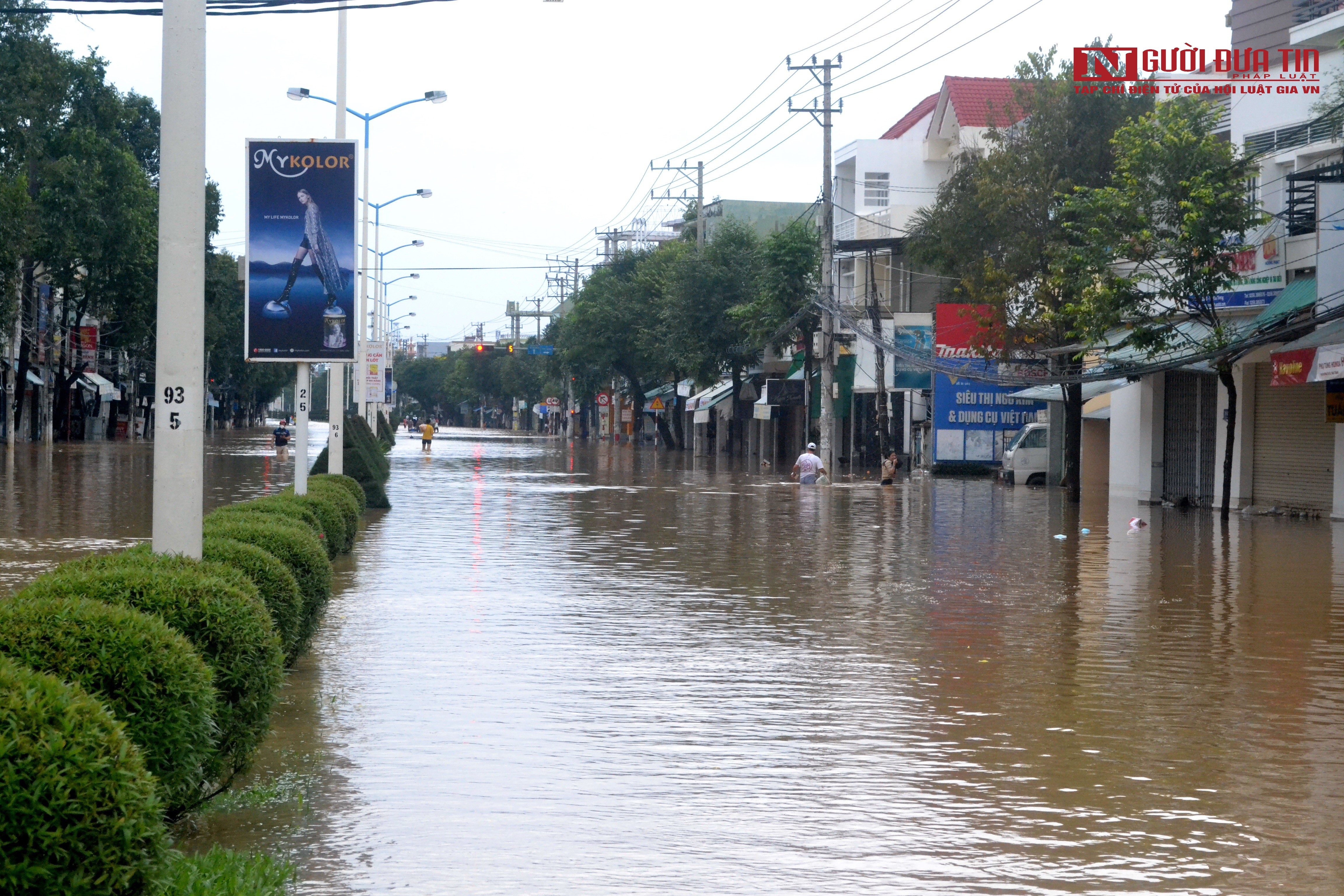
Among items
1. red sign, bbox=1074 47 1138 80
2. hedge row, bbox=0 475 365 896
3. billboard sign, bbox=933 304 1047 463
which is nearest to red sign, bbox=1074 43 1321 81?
red sign, bbox=1074 47 1138 80

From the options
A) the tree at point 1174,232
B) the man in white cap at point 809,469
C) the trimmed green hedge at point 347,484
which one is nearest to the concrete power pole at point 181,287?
the trimmed green hedge at point 347,484

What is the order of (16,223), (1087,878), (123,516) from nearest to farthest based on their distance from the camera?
(1087,878) → (123,516) → (16,223)

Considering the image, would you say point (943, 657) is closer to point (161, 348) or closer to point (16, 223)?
point (161, 348)

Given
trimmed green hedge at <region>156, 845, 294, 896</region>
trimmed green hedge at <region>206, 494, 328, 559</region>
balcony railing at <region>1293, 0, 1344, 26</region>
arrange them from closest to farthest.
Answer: trimmed green hedge at <region>156, 845, 294, 896</region>, trimmed green hedge at <region>206, 494, 328, 559</region>, balcony railing at <region>1293, 0, 1344, 26</region>

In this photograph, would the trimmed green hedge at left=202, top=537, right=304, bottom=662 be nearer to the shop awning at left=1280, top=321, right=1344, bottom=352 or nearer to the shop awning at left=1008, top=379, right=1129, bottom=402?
the shop awning at left=1280, top=321, right=1344, bottom=352

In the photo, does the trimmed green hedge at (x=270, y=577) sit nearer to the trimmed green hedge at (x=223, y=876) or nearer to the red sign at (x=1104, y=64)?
the trimmed green hedge at (x=223, y=876)

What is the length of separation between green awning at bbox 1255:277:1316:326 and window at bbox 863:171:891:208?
98.2 ft

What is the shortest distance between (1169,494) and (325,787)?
95.7 feet

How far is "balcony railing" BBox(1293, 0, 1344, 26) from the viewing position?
93.0 feet

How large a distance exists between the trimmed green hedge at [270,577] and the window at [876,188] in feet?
166

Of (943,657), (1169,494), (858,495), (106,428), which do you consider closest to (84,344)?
(106,428)

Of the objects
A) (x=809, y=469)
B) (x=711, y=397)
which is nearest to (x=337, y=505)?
(x=809, y=469)

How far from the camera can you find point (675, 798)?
21.9ft

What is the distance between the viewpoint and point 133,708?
4.70 metres
